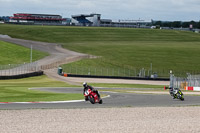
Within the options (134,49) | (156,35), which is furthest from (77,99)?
(156,35)

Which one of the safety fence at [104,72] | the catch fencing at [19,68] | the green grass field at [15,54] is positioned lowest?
the safety fence at [104,72]

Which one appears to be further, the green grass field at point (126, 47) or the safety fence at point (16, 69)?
the green grass field at point (126, 47)

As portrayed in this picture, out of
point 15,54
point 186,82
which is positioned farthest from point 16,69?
point 186,82

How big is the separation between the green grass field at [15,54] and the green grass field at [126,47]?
1187cm

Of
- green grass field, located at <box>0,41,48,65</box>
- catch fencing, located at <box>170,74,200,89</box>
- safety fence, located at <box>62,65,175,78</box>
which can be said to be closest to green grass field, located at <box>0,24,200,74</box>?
safety fence, located at <box>62,65,175,78</box>

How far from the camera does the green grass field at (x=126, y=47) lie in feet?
318

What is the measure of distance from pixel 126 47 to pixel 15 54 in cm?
3543

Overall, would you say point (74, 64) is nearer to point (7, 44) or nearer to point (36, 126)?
point (7, 44)

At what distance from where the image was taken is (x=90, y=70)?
80.3 m

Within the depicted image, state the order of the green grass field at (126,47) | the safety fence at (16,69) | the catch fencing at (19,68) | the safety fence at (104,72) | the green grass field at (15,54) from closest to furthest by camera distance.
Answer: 1. the catch fencing at (19,68)
2. the safety fence at (16,69)
3. the safety fence at (104,72)
4. the green grass field at (15,54)
5. the green grass field at (126,47)

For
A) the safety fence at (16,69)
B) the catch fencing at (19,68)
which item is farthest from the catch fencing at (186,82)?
the safety fence at (16,69)

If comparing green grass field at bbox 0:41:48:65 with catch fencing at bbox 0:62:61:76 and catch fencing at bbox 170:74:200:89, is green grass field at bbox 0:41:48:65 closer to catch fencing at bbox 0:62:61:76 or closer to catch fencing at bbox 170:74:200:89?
catch fencing at bbox 0:62:61:76

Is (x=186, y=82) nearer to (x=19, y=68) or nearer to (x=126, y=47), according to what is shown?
(x=19, y=68)

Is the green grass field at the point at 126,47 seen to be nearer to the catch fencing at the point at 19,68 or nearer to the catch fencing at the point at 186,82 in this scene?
the catch fencing at the point at 19,68
